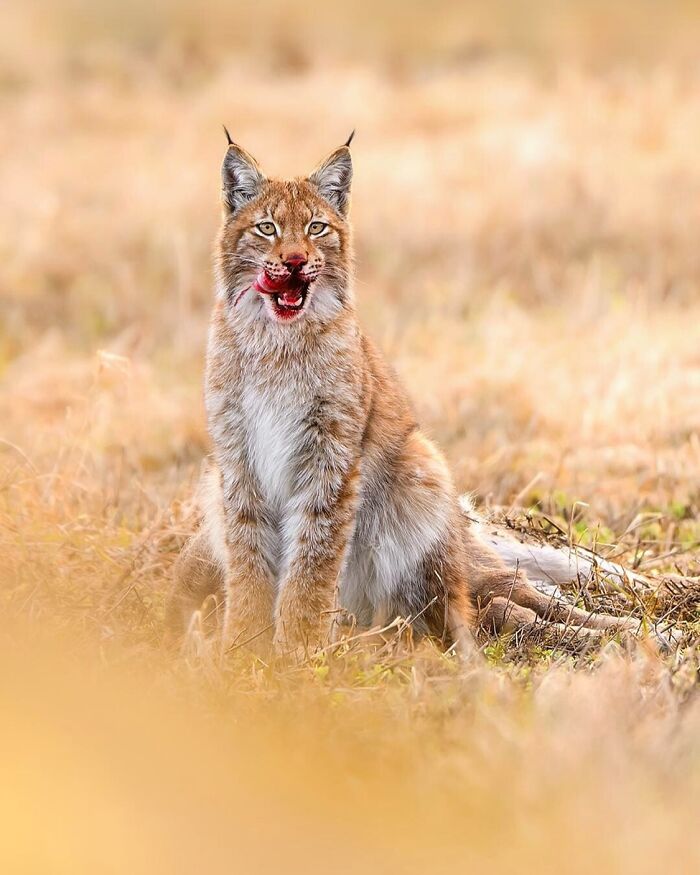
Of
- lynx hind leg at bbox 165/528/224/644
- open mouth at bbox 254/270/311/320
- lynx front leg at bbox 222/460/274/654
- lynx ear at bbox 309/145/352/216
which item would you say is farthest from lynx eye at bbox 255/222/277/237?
lynx hind leg at bbox 165/528/224/644

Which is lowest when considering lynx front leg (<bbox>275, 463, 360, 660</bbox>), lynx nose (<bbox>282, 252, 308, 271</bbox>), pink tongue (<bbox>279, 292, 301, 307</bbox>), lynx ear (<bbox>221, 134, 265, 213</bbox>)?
lynx front leg (<bbox>275, 463, 360, 660</bbox>)

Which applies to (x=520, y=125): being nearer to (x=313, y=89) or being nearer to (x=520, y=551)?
(x=313, y=89)

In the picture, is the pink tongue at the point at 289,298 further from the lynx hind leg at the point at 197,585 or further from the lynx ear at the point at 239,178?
the lynx hind leg at the point at 197,585

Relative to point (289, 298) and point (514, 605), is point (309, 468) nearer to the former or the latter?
point (289, 298)

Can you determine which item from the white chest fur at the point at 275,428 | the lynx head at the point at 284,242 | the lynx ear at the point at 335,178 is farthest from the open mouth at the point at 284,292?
the lynx ear at the point at 335,178

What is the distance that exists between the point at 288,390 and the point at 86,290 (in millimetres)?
8145

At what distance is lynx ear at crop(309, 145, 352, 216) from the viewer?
4.42m

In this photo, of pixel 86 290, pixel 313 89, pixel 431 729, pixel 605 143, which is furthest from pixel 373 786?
pixel 313 89

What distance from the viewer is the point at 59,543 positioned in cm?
477

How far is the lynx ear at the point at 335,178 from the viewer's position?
174 inches

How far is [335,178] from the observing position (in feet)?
14.6

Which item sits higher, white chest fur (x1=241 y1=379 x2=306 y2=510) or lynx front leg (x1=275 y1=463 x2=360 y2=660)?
white chest fur (x1=241 y1=379 x2=306 y2=510)

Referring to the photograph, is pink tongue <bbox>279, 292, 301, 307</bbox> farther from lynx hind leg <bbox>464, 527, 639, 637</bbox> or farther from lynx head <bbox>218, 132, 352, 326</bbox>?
lynx hind leg <bbox>464, 527, 639, 637</bbox>

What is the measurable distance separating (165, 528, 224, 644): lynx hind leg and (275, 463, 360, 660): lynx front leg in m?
0.34
